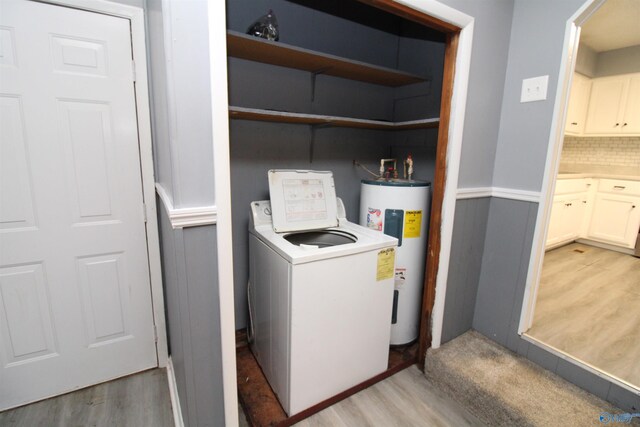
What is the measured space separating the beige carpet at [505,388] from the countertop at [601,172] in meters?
2.48

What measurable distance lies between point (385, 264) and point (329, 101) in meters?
1.20

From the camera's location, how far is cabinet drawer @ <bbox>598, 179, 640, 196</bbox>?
11.4 ft

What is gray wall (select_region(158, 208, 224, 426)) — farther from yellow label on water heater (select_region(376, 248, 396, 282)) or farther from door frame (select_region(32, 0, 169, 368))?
yellow label on water heater (select_region(376, 248, 396, 282))

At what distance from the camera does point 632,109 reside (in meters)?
3.53

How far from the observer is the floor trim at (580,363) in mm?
1425

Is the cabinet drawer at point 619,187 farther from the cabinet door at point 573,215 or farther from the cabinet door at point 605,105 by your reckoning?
the cabinet door at point 605,105

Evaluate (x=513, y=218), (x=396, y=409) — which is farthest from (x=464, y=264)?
(x=396, y=409)

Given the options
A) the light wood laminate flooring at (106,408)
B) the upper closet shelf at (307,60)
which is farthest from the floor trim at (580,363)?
the light wood laminate flooring at (106,408)

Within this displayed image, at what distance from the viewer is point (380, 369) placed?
5.90 feet

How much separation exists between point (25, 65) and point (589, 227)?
17.8 feet

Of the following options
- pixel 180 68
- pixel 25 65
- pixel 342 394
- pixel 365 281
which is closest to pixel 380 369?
pixel 342 394

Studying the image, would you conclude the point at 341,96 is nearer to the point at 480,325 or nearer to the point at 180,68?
the point at 180,68

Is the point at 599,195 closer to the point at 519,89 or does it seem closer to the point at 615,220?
the point at 615,220

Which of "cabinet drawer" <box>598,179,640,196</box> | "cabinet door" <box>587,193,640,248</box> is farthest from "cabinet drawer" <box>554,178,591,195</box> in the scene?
"cabinet door" <box>587,193,640,248</box>
